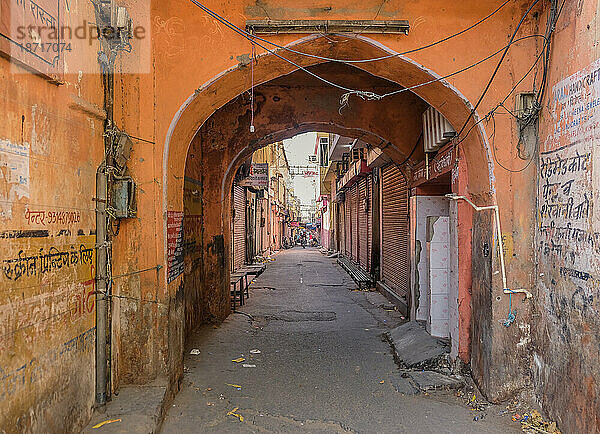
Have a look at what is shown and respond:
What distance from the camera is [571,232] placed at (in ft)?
13.4

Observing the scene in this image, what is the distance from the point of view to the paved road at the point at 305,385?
4621mm

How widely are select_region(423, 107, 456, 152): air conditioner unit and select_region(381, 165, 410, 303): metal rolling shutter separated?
2.94 m

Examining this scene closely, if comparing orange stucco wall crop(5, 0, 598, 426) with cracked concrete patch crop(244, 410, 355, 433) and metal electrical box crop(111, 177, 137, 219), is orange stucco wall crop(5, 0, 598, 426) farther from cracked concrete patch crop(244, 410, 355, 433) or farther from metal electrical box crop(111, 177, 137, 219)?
cracked concrete patch crop(244, 410, 355, 433)

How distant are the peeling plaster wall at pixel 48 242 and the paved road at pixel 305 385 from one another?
51.0 inches

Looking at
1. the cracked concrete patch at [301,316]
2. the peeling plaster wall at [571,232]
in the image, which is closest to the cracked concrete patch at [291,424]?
the peeling plaster wall at [571,232]

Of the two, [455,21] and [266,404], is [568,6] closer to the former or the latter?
[455,21]

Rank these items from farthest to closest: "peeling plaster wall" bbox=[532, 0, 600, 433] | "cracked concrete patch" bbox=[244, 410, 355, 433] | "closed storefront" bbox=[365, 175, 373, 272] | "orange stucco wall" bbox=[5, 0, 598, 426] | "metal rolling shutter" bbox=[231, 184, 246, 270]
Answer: "metal rolling shutter" bbox=[231, 184, 246, 270] → "closed storefront" bbox=[365, 175, 373, 272] → "orange stucco wall" bbox=[5, 0, 598, 426] → "cracked concrete patch" bbox=[244, 410, 355, 433] → "peeling plaster wall" bbox=[532, 0, 600, 433]

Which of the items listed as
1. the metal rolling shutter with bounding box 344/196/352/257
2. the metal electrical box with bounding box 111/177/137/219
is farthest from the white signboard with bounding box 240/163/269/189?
the metal rolling shutter with bounding box 344/196/352/257

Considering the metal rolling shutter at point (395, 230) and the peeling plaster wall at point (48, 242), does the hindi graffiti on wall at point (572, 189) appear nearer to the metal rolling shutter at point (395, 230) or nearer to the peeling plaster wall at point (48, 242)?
the peeling plaster wall at point (48, 242)

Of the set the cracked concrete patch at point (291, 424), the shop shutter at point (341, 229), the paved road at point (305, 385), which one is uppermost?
the shop shutter at point (341, 229)

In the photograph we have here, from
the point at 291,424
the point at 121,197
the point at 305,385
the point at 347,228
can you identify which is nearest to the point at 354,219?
the point at 347,228

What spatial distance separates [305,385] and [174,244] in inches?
93.0

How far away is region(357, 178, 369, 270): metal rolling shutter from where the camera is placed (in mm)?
16797

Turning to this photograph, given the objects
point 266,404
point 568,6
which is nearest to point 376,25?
point 568,6
